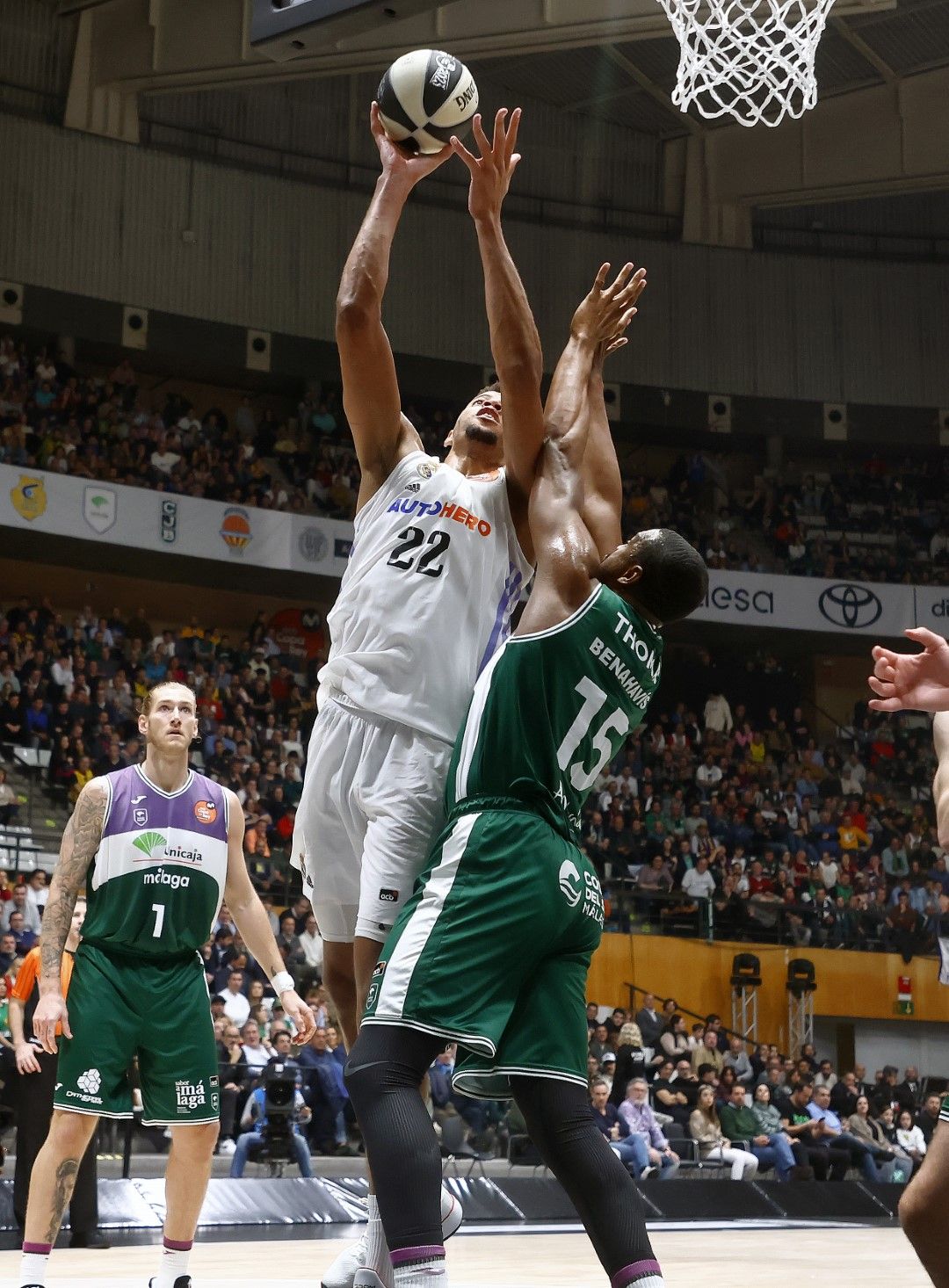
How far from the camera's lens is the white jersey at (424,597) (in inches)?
180

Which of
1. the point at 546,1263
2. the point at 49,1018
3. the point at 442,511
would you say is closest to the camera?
the point at 442,511

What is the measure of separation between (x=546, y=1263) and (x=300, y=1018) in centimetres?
284

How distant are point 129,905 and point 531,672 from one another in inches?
96.0

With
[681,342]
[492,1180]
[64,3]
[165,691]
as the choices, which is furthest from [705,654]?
[165,691]

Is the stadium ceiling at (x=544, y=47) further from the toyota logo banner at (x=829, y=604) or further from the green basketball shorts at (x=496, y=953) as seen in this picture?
the green basketball shorts at (x=496, y=953)

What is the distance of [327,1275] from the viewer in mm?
4609

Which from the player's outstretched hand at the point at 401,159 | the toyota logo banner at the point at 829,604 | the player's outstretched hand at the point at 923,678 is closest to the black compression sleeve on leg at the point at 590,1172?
the player's outstretched hand at the point at 923,678

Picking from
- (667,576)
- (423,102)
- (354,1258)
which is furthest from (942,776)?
(423,102)

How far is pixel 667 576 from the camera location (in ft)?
13.3

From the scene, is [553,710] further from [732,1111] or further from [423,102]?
[732,1111]

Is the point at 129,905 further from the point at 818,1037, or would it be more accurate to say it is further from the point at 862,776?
the point at 862,776

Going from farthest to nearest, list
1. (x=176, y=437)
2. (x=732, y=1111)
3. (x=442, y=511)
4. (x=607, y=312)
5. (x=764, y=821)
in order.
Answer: (x=176, y=437)
(x=764, y=821)
(x=732, y=1111)
(x=607, y=312)
(x=442, y=511)

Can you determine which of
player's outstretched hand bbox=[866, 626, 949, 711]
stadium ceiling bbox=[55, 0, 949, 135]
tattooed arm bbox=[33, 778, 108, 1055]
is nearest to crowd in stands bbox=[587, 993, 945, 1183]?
tattooed arm bbox=[33, 778, 108, 1055]

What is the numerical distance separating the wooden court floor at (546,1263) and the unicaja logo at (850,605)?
59.7ft
